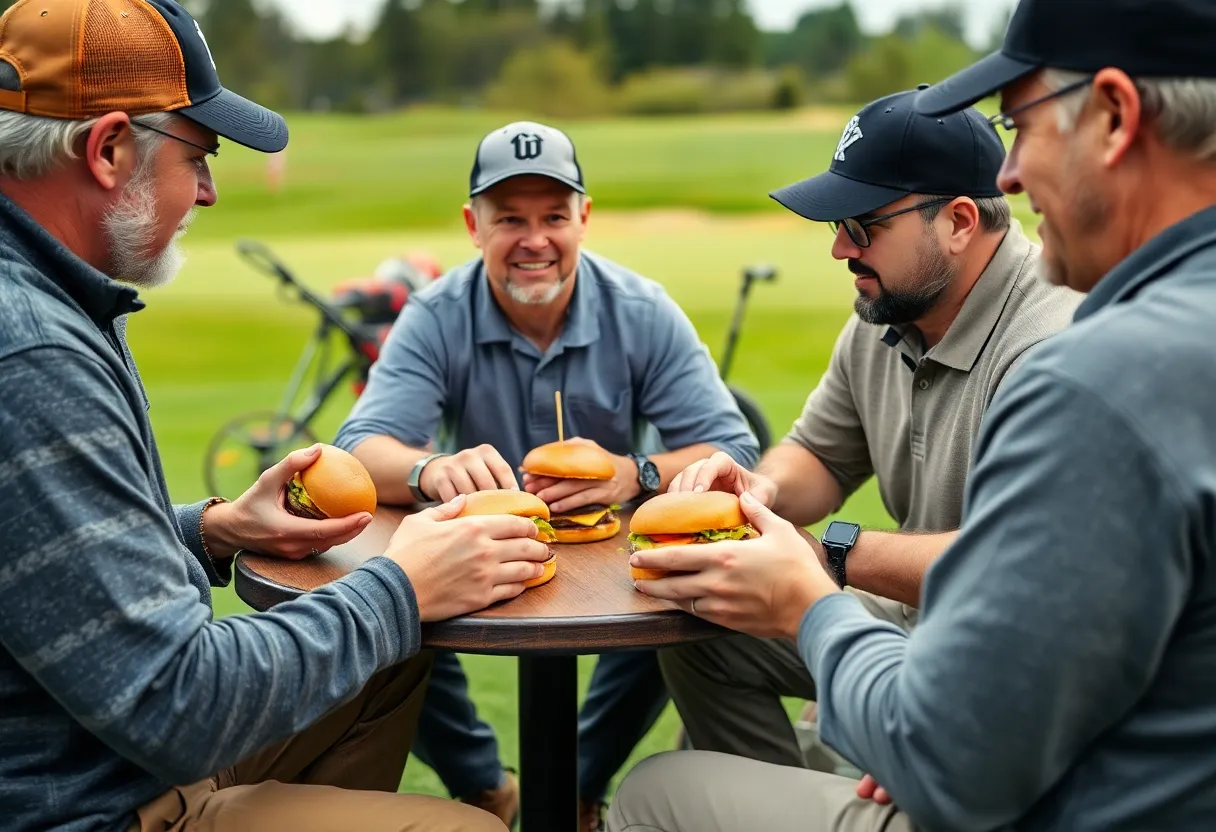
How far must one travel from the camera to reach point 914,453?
101 inches

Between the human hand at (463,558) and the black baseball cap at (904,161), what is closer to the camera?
the human hand at (463,558)

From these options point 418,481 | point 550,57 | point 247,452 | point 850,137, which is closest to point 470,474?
point 418,481

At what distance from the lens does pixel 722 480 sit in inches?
92.5

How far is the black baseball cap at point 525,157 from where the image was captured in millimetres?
2924

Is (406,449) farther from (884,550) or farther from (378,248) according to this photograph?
(378,248)

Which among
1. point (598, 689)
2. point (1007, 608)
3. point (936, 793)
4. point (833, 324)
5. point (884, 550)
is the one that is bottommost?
point (833, 324)

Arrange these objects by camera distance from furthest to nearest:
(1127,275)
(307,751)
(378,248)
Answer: (378,248)
(307,751)
(1127,275)

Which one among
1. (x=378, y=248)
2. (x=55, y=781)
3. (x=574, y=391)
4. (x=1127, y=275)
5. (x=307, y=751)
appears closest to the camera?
(x=1127, y=275)

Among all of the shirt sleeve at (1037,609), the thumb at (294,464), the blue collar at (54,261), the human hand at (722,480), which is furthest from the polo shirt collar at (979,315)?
the blue collar at (54,261)

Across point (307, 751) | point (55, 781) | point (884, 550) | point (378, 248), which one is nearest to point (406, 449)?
point (307, 751)

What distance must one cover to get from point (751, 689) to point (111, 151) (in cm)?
172

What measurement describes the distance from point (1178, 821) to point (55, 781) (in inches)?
52.5

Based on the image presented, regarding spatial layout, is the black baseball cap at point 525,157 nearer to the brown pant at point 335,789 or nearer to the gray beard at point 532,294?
the gray beard at point 532,294

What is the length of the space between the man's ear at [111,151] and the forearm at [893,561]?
1413 mm
